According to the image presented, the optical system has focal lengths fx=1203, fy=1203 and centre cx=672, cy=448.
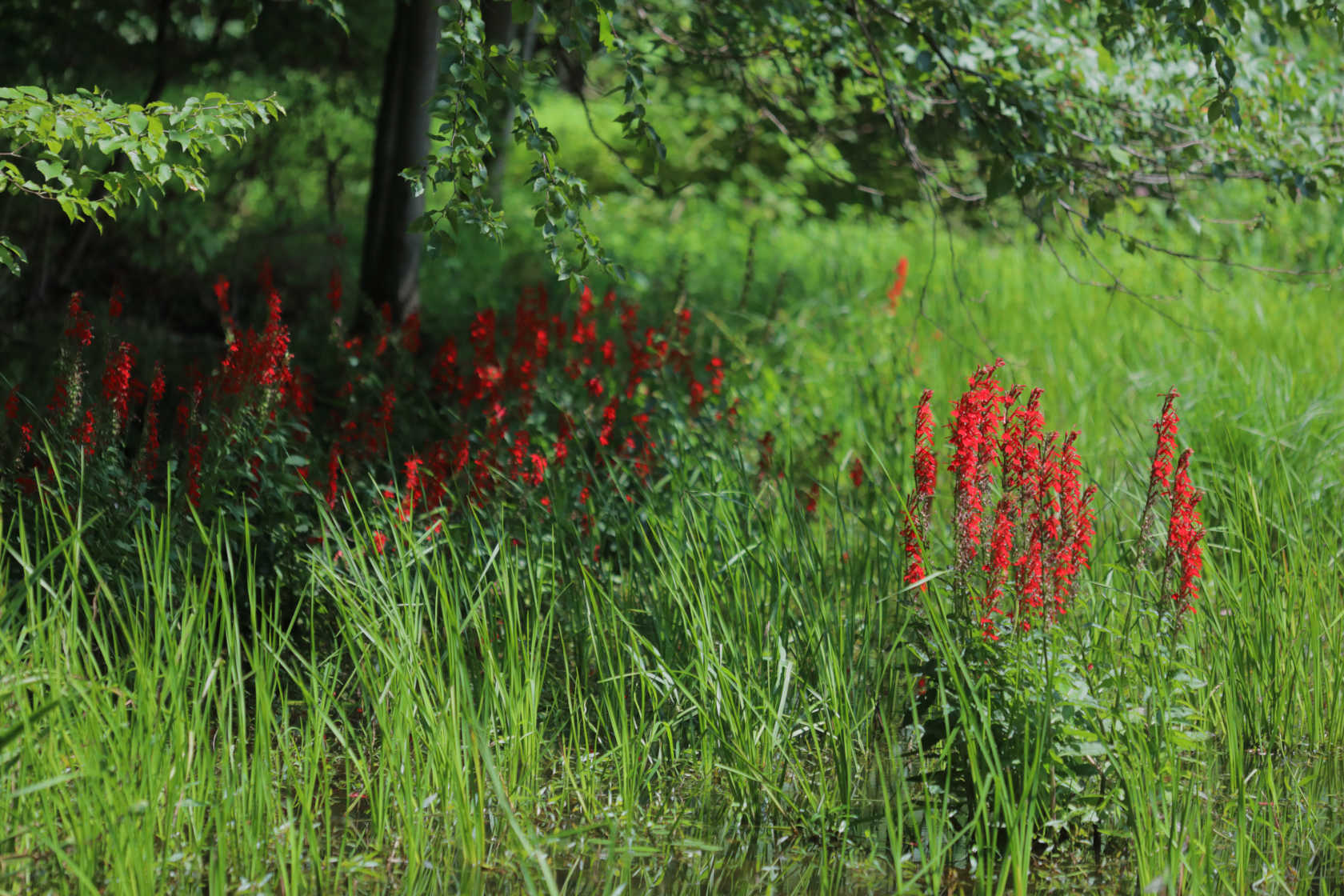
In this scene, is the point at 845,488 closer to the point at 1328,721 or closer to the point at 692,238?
the point at 1328,721

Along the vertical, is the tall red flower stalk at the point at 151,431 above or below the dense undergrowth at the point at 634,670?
above

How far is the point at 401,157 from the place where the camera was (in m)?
5.30

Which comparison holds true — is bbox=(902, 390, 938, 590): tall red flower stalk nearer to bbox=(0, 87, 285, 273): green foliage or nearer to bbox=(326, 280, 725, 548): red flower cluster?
bbox=(326, 280, 725, 548): red flower cluster

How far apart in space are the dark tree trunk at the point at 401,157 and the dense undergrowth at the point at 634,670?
127 cm

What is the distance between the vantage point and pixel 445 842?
247 cm

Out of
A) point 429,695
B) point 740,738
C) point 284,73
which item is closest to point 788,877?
point 740,738

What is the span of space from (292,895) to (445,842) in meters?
0.41

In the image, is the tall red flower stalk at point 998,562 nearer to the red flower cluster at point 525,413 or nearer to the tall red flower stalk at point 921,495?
the tall red flower stalk at point 921,495

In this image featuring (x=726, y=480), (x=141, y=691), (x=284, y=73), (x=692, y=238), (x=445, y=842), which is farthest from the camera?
(x=692, y=238)

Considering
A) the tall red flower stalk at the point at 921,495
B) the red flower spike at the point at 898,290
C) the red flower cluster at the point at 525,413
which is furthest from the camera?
the red flower spike at the point at 898,290

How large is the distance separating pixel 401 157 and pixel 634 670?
127 inches

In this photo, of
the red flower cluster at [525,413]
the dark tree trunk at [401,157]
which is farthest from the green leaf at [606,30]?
the dark tree trunk at [401,157]

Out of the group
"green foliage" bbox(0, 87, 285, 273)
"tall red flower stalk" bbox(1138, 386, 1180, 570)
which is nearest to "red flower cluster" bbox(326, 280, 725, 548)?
"green foliage" bbox(0, 87, 285, 273)

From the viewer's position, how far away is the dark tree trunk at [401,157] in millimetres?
5168
